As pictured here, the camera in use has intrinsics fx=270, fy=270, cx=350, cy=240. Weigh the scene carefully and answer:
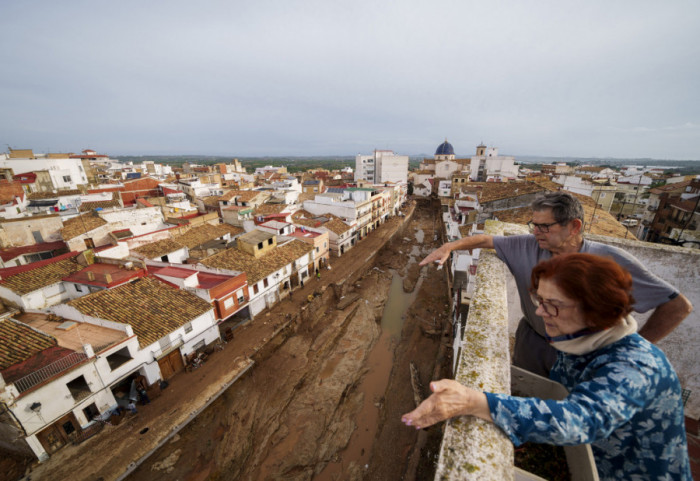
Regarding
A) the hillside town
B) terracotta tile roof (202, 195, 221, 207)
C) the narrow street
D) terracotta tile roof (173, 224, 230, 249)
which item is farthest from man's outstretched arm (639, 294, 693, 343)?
terracotta tile roof (202, 195, 221, 207)

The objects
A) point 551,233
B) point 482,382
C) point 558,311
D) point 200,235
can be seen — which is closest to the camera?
point 558,311

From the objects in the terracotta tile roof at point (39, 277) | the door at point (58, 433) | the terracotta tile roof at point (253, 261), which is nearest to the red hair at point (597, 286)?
the door at point (58, 433)

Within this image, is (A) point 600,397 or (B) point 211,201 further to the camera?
(B) point 211,201

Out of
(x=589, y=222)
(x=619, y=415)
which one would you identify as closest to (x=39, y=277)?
(x=619, y=415)

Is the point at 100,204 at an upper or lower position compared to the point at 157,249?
upper

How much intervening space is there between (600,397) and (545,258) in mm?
2418

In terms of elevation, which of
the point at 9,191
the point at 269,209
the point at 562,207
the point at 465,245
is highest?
the point at 562,207

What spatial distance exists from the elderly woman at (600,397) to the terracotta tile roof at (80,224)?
28.8 metres

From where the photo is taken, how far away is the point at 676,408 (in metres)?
1.77

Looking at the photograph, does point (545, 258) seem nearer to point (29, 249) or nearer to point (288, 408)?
point (288, 408)

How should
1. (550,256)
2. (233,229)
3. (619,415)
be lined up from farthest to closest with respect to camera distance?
(233,229), (550,256), (619,415)

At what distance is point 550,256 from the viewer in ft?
11.4

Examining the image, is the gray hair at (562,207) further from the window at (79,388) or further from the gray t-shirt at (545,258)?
the window at (79,388)

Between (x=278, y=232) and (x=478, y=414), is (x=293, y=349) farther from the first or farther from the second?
(x=478, y=414)
